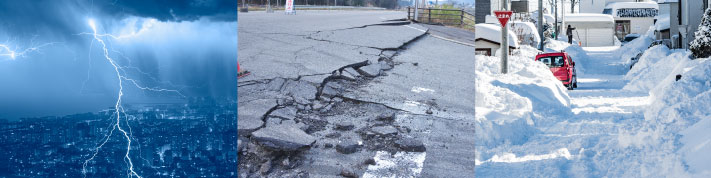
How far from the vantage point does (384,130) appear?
3043 millimetres

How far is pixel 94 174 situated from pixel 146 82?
52 cm

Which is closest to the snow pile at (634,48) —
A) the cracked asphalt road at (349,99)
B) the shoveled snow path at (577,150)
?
the shoveled snow path at (577,150)

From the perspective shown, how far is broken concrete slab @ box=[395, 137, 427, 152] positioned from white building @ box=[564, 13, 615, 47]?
3594 centimetres

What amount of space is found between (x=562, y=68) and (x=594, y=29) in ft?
85.4

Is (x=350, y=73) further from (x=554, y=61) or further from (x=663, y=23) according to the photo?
(x=663, y=23)

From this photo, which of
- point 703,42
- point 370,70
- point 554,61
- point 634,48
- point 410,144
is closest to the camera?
point 410,144

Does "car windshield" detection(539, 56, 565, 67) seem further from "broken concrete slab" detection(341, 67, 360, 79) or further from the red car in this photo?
"broken concrete slab" detection(341, 67, 360, 79)

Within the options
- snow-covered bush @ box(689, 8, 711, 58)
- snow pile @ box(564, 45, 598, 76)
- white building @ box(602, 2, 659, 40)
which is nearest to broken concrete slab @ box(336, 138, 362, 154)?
snow-covered bush @ box(689, 8, 711, 58)

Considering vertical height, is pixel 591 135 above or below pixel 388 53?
below

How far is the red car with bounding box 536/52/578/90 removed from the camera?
519 inches

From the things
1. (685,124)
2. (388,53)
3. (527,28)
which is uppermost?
(527,28)

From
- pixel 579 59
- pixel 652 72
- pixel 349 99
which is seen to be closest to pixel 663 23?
pixel 579 59

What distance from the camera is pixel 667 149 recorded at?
4902 millimetres

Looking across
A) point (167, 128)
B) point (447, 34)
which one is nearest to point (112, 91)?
point (167, 128)
